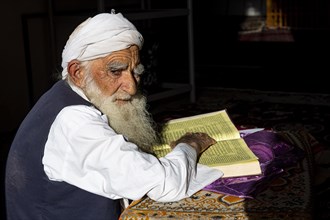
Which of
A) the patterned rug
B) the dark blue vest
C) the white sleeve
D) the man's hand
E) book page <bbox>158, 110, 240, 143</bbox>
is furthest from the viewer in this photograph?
the patterned rug

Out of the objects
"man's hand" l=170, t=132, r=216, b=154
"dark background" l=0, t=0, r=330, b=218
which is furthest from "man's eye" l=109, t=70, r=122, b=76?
"dark background" l=0, t=0, r=330, b=218

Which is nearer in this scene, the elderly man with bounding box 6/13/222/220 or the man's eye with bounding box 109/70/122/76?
the elderly man with bounding box 6/13/222/220

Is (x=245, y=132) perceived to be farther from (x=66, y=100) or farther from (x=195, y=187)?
(x=66, y=100)

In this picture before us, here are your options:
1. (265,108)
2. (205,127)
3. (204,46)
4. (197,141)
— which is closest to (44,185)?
(197,141)

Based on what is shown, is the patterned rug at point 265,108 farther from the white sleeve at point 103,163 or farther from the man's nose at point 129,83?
the white sleeve at point 103,163

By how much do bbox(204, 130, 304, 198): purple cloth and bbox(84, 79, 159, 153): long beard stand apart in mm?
273

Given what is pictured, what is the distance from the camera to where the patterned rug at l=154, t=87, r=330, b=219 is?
434cm

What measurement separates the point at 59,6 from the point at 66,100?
3.47 m

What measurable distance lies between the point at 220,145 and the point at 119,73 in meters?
0.39

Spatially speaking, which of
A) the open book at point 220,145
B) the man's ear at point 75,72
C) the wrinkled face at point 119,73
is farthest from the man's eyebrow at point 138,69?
the open book at point 220,145

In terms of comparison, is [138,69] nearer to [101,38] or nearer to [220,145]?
[101,38]

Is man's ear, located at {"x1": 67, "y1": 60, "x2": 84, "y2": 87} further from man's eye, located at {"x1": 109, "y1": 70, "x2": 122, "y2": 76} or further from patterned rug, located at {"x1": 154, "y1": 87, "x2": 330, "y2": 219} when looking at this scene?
patterned rug, located at {"x1": 154, "y1": 87, "x2": 330, "y2": 219}

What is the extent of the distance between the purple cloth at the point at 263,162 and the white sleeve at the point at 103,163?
127mm

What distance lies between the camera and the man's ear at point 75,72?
160 centimetres
